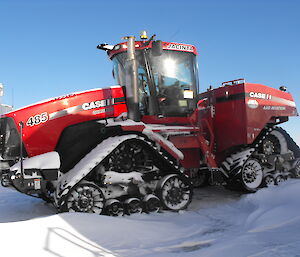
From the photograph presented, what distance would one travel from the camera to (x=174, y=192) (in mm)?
5672

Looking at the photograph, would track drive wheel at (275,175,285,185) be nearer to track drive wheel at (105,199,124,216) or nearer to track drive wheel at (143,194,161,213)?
track drive wheel at (143,194,161,213)

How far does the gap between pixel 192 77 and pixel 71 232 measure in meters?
4.26

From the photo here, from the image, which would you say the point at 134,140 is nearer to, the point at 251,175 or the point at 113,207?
the point at 113,207

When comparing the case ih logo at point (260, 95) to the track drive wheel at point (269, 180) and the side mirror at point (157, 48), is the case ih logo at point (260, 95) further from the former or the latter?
the side mirror at point (157, 48)

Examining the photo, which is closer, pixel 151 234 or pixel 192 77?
pixel 151 234

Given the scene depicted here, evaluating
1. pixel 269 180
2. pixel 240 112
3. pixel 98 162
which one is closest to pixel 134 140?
pixel 98 162

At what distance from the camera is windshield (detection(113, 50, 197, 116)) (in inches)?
246

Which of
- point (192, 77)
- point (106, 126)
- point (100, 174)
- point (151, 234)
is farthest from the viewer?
point (192, 77)

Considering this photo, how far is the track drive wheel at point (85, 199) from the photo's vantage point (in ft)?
15.5

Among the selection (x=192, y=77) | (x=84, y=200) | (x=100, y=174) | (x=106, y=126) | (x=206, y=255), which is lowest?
(x=206, y=255)

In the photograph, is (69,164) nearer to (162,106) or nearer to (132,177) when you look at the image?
(132,177)

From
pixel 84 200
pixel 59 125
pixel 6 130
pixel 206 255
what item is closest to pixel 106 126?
pixel 59 125

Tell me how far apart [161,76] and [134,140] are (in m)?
1.67

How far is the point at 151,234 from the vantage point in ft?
14.0
